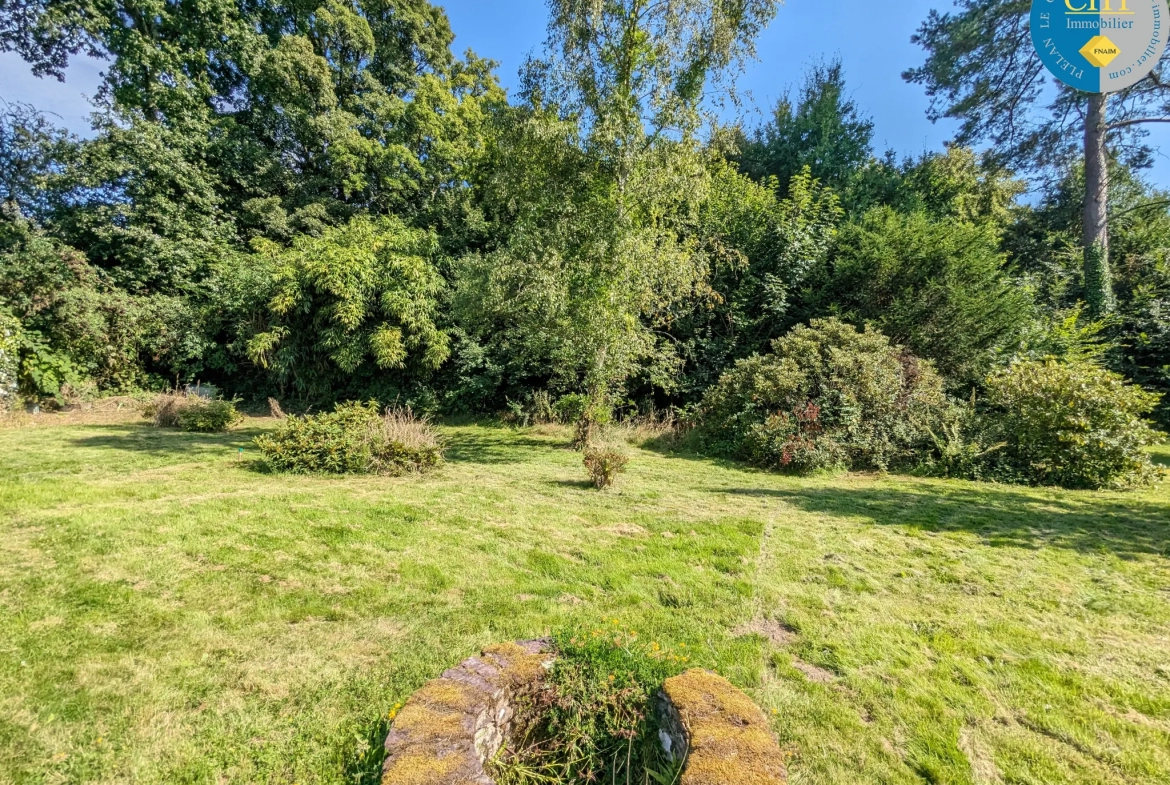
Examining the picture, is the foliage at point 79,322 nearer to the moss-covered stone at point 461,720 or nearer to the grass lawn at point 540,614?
the grass lawn at point 540,614

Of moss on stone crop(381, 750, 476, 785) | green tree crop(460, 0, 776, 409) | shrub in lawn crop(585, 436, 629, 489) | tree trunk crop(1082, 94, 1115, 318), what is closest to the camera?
moss on stone crop(381, 750, 476, 785)

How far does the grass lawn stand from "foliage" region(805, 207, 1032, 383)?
16.2 feet

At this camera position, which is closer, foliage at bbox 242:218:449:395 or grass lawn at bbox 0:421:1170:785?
grass lawn at bbox 0:421:1170:785

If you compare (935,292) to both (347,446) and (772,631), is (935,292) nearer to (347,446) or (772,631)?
(772,631)

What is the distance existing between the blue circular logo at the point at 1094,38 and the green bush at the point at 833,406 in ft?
18.6

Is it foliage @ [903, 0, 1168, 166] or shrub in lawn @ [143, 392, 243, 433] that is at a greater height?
foliage @ [903, 0, 1168, 166]

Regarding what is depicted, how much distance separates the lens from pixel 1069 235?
14.3 m

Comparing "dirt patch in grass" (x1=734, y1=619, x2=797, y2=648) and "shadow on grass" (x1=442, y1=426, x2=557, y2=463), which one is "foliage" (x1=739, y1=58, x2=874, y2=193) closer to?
"shadow on grass" (x1=442, y1=426, x2=557, y2=463)

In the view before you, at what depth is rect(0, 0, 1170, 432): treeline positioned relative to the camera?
8.01 meters

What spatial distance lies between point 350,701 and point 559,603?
4.30ft

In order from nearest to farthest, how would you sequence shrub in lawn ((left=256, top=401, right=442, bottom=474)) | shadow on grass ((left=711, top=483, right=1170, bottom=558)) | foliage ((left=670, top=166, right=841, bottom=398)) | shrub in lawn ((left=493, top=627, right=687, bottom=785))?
shrub in lawn ((left=493, top=627, right=687, bottom=785)), shadow on grass ((left=711, top=483, right=1170, bottom=558)), shrub in lawn ((left=256, top=401, right=442, bottom=474)), foliage ((left=670, top=166, right=841, bottom=398))

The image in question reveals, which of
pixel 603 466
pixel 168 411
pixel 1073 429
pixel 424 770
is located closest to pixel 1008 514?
pixel 1073 429

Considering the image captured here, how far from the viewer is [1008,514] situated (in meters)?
5.36

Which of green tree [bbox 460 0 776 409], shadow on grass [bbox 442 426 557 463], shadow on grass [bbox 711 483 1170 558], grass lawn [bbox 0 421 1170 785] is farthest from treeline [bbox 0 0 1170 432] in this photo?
grass lawn [bbox 0 421 1170 785]
